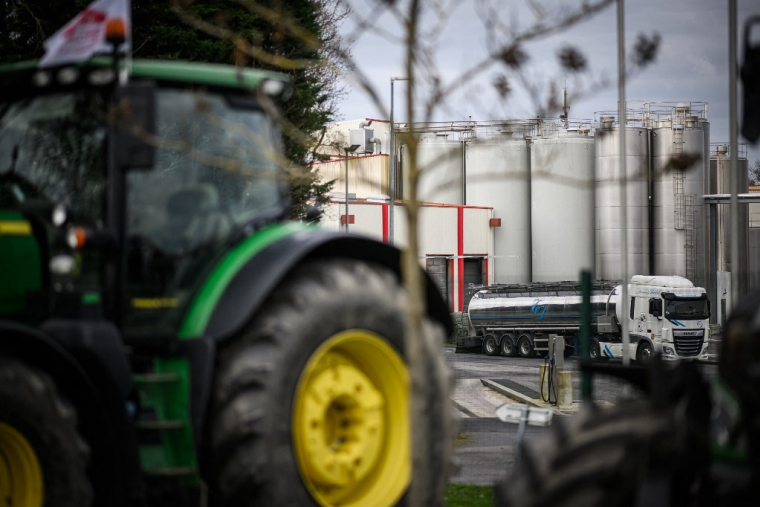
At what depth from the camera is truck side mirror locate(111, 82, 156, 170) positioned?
502 centimetres

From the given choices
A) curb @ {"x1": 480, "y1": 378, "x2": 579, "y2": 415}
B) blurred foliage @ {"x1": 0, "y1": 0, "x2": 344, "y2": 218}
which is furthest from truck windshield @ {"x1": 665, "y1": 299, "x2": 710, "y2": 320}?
blurred foliage @ {"x1": 0, "y1": 0, "x2": 344, "y2": 218}

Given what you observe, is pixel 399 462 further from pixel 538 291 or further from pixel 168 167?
pixel 538 291

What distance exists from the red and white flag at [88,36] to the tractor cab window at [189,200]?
512 mm

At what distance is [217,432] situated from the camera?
5.14 meters

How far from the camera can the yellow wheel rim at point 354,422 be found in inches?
220

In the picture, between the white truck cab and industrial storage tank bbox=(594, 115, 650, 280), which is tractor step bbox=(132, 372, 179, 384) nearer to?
the white truck cab

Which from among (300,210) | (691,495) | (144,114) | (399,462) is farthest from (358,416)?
(300,210)

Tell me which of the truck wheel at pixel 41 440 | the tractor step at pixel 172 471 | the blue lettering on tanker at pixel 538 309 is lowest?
the blue lettering on tanker at pixel 538 309

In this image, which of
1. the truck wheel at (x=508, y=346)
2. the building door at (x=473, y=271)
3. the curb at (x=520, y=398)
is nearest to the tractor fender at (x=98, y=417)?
the curb at (x=520, y=398)

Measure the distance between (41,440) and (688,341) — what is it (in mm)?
36583

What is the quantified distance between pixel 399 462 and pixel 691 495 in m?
2.64

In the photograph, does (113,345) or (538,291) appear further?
(538,291)

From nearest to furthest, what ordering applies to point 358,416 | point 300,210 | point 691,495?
point 691,495, point 358,416, point 300,210

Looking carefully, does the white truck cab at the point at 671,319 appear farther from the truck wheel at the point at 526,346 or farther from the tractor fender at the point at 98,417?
the tractor fender at the point at 98,417
